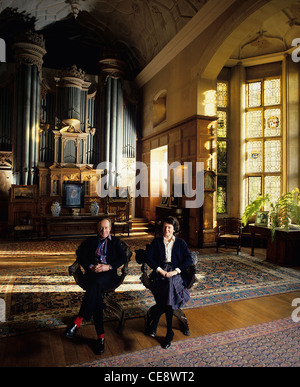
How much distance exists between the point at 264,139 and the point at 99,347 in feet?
23.9

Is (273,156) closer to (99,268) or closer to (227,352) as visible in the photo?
(227,352)

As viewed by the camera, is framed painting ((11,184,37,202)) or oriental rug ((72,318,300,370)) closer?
oriental rug ((72,318,300,370))

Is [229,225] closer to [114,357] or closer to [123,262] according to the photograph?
[123,262]

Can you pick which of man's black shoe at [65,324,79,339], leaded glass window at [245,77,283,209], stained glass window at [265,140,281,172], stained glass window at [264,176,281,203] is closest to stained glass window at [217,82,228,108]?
leaded glass window at [245,77,283,209]

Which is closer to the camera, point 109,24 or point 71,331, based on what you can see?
point 71,331

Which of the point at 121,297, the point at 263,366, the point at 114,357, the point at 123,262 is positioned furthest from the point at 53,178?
the point at 263,366

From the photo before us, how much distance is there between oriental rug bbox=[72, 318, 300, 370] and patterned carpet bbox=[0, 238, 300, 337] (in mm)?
581

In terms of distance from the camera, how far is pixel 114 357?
95.1 inches

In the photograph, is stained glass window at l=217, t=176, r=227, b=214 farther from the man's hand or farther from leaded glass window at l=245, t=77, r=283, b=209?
the man's hand

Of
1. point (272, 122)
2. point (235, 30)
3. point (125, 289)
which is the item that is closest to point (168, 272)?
point (125, 289)

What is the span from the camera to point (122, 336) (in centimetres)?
280

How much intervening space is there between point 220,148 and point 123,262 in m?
6.28

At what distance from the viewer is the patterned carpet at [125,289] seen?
3.22 meters

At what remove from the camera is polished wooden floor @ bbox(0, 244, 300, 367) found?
2.40 metres
